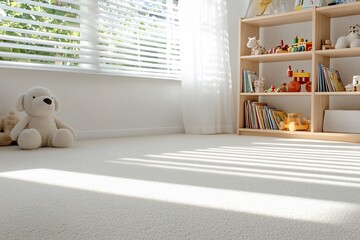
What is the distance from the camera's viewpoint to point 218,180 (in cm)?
140

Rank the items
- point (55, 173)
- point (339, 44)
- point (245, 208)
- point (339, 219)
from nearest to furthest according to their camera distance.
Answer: point (339, 219) < point (245, 208) < point (55, 173) < point (339, 44)

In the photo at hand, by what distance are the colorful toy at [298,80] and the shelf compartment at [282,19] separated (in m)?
0.40

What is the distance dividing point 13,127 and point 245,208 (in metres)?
1.82

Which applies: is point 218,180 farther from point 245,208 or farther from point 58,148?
point 58,148

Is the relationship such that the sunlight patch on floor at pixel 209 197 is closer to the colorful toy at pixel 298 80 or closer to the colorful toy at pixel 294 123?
the colorful toy at pixel 294 123

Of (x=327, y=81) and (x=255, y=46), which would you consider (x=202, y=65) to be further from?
(x=327, y=81)

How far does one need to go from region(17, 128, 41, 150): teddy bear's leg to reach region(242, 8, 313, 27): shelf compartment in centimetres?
197

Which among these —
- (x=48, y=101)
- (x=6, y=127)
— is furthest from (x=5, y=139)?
(x=48, y=101)

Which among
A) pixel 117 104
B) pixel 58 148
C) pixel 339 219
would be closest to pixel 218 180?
pixel 339 219

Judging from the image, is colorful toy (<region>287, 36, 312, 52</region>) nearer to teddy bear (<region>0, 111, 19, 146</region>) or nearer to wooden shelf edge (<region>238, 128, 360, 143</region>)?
wooden shelf edge (<region>238, 128, 360, 143</region>)

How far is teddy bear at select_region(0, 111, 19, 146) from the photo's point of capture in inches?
96.5

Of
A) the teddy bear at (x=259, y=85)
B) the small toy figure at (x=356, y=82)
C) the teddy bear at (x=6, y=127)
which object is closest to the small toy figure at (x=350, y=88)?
the small toy figure at (x=356, y=82)

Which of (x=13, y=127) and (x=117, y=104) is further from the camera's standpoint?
(x=117, y=104)

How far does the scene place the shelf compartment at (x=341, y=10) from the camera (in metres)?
2.93
